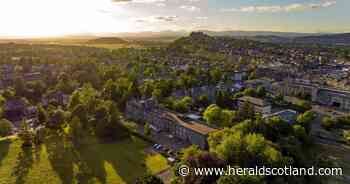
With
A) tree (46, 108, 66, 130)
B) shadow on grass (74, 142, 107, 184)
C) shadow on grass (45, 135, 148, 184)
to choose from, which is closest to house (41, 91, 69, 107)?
tree (46, 108, 66, 130)

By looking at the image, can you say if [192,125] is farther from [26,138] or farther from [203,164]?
[26,138]

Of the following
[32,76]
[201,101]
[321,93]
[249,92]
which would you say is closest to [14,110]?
[32,76]

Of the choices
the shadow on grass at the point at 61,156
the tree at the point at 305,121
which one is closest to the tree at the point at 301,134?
the tree at the point at 305,121

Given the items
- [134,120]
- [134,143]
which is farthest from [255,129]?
[134,120]

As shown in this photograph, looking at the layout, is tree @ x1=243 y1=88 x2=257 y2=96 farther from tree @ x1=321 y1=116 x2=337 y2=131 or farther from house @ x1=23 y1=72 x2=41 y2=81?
house @ x1=23 y1=72 x2=41 y2=81

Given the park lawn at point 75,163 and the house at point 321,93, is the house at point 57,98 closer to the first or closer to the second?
the park lawn at point 75,163

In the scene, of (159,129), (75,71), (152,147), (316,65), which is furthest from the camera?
(316,65)

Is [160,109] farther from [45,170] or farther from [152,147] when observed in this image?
[45,170]
